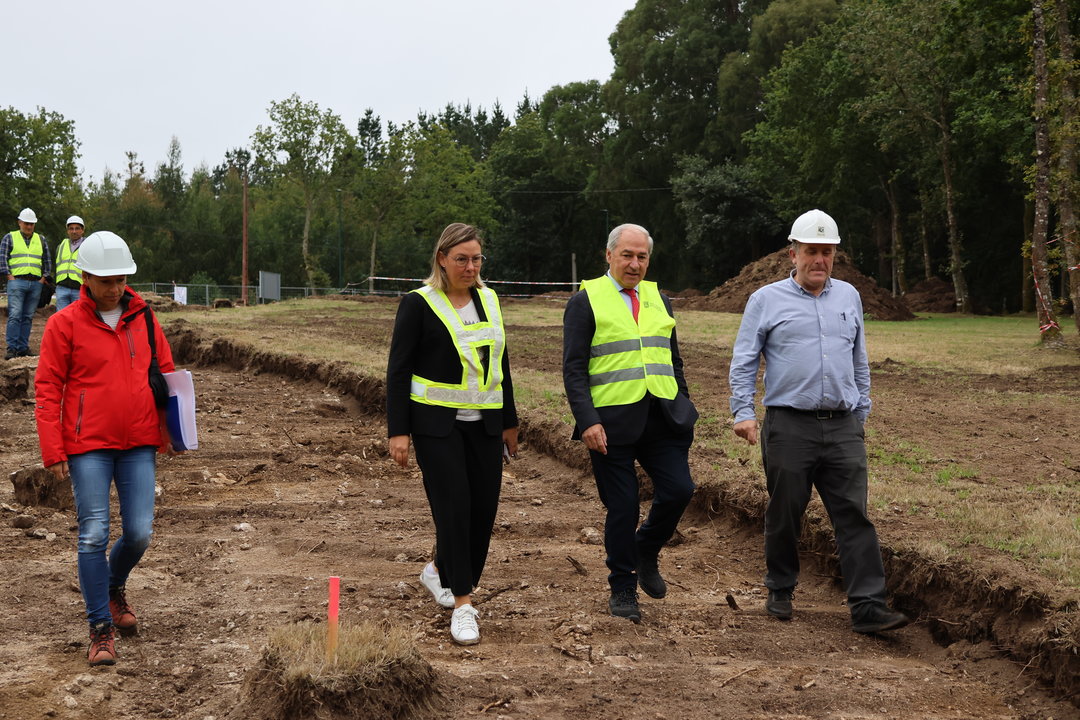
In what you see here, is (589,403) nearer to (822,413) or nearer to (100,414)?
(822,413)

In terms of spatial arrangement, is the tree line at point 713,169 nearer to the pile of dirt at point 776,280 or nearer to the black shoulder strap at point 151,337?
the pile of dirt at point 776,280

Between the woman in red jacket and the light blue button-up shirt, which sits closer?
the woman in red jacket

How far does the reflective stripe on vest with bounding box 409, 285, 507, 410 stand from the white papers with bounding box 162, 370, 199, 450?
1117 mm

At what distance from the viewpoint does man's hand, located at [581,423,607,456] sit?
549cm

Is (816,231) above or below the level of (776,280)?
below

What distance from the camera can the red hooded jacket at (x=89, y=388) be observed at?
16.5 feet

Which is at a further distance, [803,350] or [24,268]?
[24,268]

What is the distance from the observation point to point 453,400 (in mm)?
5363

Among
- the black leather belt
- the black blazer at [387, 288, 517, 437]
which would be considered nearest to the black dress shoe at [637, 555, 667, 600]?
the black leather belt

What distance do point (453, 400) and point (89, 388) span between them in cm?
173

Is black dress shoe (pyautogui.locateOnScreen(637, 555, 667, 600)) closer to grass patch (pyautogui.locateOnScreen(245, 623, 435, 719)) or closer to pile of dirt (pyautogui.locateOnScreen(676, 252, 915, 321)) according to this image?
grass patch (pyautogui.locateOnScreen(245, 623, 435, 719))

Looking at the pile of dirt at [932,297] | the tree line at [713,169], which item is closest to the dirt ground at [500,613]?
the tree line at [713,169]

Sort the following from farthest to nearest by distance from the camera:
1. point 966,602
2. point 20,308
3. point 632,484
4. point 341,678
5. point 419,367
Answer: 1. point 20,308
2. point 966,602
3. point 632,484
4. point 419,367
5. point 341,678

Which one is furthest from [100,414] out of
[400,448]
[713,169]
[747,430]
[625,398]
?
[713,169]
